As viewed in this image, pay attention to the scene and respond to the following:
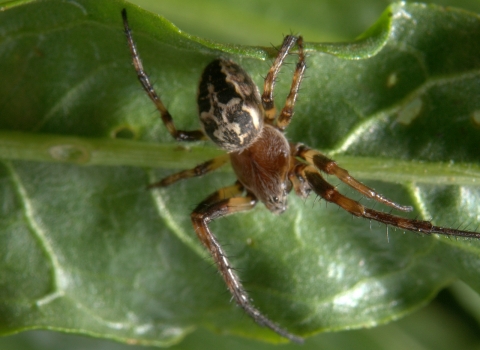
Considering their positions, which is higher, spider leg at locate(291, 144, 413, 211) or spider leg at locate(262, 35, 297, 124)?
spider leg at locate(262, 35, 297, 124)

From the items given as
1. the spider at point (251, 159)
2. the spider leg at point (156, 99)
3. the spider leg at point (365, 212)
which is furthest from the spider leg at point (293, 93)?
the spider leg at point (156, 99)

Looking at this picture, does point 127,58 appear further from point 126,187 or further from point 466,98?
point 466,98

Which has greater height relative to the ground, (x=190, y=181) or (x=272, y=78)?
(x=272, y=78)

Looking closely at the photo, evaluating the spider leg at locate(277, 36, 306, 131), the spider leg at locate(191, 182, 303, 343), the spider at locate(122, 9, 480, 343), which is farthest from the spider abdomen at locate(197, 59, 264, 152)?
the spider leg at locate(191, 182, 303, 343)

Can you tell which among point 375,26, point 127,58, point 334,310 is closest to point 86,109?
point 127,58

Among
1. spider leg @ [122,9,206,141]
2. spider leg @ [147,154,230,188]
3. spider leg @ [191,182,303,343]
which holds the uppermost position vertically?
spider leg @ [122,9,206,141]

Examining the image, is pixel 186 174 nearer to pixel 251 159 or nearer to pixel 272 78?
pixel 251 159

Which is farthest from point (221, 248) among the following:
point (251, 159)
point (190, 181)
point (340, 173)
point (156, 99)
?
point (156, 99)

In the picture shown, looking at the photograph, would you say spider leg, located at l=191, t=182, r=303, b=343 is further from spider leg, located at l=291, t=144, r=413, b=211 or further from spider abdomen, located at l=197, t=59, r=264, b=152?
spider leg, located at l=291, t=144, r=413, b=211
